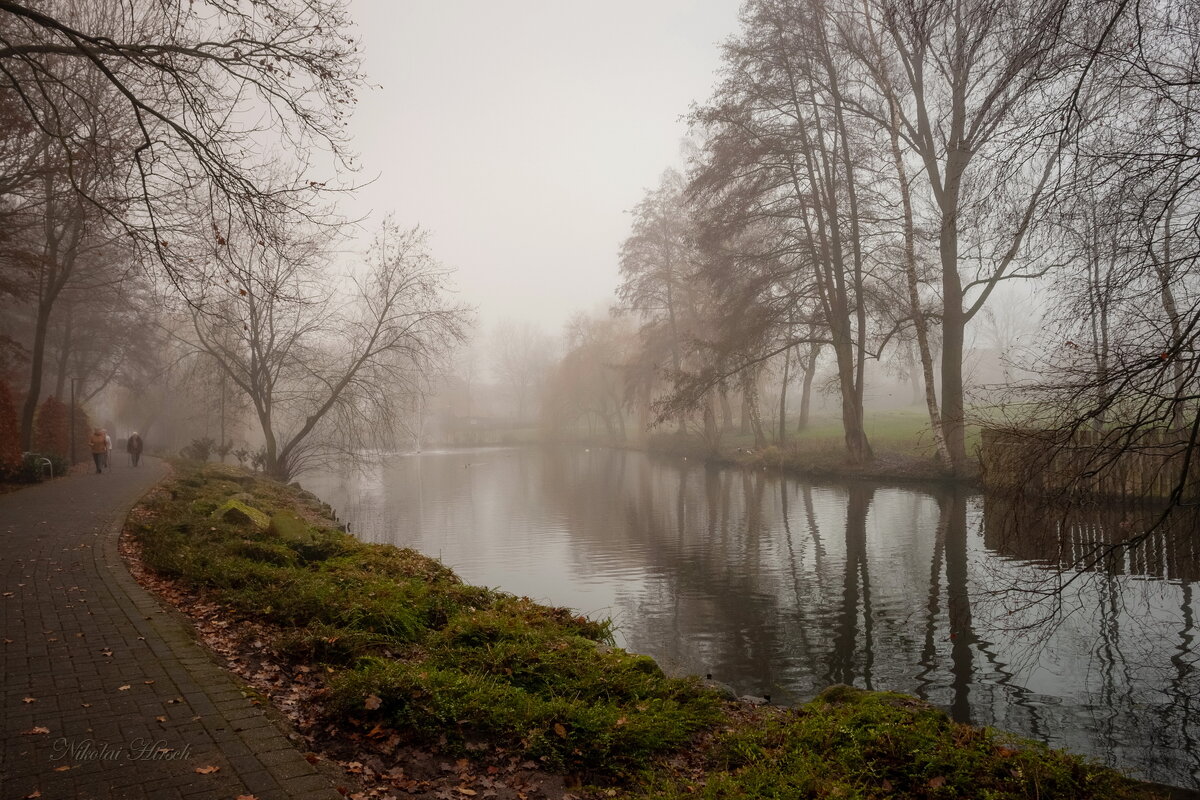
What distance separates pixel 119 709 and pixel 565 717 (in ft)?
8.81

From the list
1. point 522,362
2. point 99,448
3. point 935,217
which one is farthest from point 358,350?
point 522,362

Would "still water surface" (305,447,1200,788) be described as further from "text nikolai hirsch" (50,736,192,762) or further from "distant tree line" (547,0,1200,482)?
"text nikolai hirsch" (50,736,192,762)

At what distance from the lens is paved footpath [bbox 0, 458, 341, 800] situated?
12.6 feet

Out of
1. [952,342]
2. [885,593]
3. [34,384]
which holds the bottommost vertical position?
[885,593]

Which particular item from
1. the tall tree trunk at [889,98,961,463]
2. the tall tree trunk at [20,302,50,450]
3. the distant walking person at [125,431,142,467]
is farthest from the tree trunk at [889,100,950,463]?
the distant walking person at [125,431,142,467]

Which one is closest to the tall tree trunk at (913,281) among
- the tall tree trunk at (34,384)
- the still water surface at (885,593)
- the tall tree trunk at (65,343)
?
the still water surface at (885,593)

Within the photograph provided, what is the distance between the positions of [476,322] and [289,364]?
6.13 metres

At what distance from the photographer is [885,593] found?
35.8ft

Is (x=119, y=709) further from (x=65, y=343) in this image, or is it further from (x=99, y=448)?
(x=65, y=343)

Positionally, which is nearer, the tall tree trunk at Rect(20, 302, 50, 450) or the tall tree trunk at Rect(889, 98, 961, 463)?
the tall tree trunk at Rect(889, 98, 961, 463)

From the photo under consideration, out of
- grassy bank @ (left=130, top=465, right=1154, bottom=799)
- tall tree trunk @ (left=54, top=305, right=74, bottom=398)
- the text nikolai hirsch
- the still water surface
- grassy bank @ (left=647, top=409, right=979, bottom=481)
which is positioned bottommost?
the still water surface

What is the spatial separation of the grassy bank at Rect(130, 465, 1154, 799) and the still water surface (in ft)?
4.02

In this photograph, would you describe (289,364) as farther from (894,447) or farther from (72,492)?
(894,447)

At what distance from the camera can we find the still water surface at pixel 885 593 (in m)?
6.66
